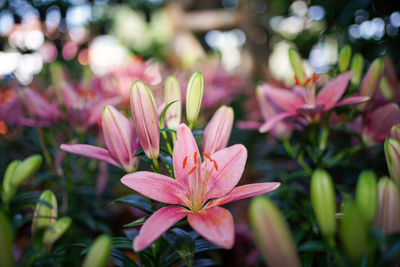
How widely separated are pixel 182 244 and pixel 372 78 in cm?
50

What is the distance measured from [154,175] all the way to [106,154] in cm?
13

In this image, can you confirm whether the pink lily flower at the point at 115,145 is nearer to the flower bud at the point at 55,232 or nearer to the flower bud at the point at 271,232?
the flower bud at the point at 55,232

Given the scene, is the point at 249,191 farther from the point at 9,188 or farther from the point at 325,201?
the point at 9,188

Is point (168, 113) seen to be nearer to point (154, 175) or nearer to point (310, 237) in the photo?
point (154, 175)

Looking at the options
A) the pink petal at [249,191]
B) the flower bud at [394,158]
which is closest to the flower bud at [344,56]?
the flower bud at [394,158]

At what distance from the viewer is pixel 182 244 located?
0.44 metres

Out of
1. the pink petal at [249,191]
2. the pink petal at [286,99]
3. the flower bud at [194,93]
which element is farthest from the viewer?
the pink petal at [286,99]

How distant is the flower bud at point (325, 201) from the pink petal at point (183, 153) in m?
0.18

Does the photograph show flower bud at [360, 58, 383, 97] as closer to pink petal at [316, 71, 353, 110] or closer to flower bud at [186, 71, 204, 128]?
pink petal at [316, 71, 353, 110]

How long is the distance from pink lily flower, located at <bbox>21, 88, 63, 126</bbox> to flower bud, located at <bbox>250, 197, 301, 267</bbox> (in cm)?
64

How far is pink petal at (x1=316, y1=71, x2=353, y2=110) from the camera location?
55 centimetres

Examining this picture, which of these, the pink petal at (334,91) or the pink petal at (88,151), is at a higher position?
the pink petal at (334,91)

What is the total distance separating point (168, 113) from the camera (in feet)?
1.73

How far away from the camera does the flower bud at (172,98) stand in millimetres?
514
